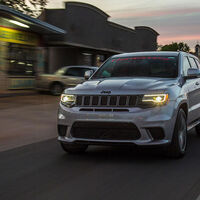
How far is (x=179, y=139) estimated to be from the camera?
634 cm

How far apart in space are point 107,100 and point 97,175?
1170mm

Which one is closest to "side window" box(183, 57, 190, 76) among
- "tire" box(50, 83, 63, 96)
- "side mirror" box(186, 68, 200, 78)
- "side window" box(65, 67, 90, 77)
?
"side mirror" box(186, 68, 200, 78)

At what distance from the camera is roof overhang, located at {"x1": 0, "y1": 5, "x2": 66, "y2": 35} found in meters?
18.4

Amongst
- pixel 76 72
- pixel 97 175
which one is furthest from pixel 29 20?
pixel 97 175

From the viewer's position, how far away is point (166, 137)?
237 inches

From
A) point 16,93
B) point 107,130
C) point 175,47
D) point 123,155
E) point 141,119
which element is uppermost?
point 141,119

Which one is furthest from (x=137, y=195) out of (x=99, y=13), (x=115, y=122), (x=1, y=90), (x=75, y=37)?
(x=99, y=13)

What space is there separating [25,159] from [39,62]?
1676cm

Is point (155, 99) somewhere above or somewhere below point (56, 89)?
above

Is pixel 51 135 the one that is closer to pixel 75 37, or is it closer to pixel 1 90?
pixel 1 90

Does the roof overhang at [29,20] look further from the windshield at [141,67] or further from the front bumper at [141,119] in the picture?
the front bumper at [141,119]

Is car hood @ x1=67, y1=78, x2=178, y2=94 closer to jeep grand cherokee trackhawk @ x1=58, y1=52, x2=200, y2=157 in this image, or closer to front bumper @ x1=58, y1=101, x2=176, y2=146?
jeep grand cherokee trackhawk @ x1=58, y1=52, x2=200, y2=157

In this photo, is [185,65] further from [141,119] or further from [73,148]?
[73,148]

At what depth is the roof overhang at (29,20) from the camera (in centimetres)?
1844
